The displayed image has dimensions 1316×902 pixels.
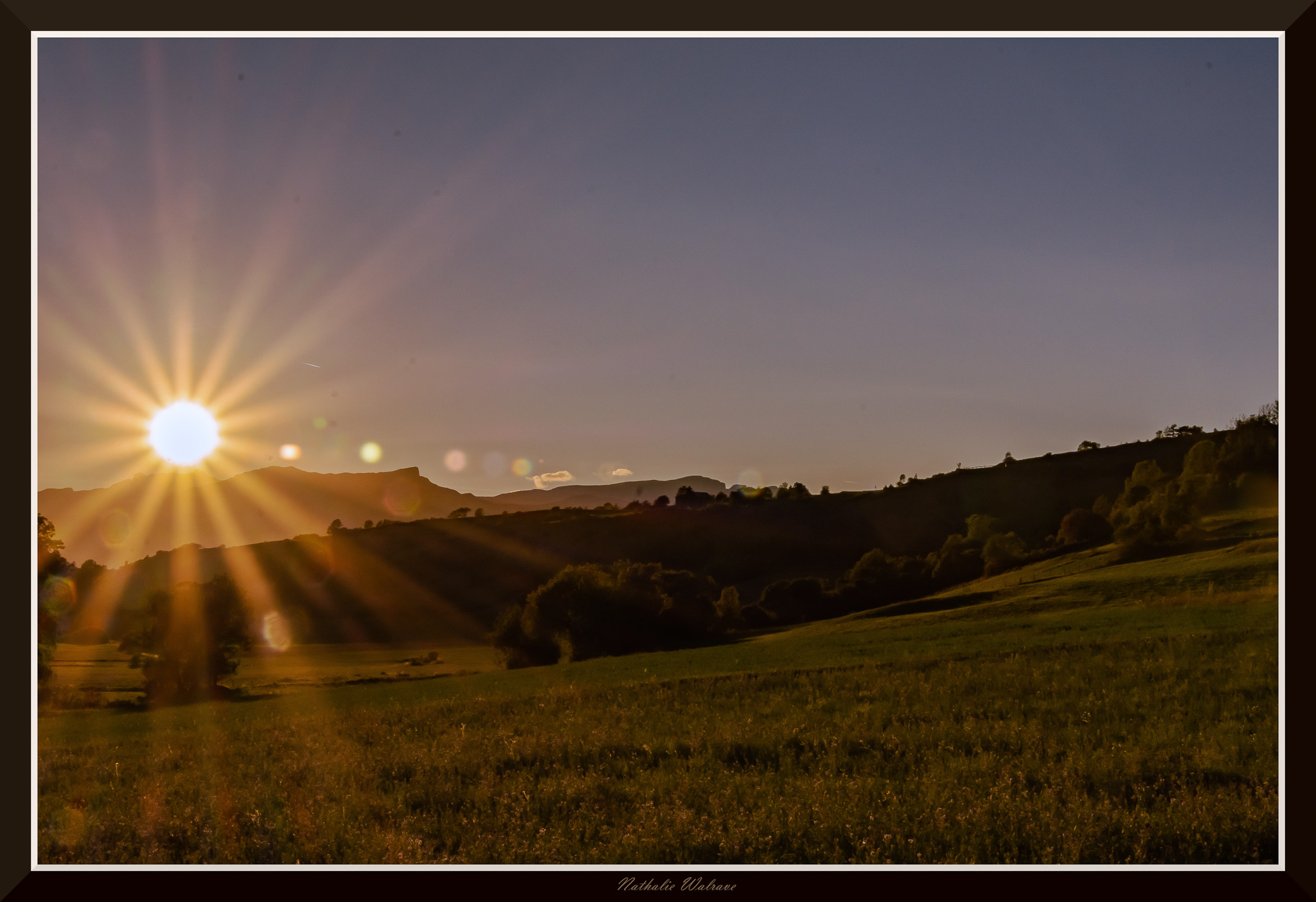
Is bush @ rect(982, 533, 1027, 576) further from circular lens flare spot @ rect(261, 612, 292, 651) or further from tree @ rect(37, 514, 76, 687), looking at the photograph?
tree @ rect(37, 514, 76, 687)

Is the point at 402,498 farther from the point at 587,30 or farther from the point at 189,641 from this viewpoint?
the point at 587,30

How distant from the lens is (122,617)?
5362 cm

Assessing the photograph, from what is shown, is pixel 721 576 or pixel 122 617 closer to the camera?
pixel 122 617

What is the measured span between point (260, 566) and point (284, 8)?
340ft

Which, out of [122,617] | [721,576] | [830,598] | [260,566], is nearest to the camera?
[122,617]

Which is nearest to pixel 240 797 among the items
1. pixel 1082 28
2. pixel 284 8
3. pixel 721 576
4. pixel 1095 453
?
pixel 284 8

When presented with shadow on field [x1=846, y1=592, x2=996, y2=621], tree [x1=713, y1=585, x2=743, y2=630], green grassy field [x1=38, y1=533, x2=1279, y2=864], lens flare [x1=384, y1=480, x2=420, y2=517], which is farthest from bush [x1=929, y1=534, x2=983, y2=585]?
green grassy field [x1=38, y1=533, x2=1279, y2=864]

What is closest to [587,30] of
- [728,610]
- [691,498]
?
[728,610]

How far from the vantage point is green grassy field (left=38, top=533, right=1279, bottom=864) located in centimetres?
745

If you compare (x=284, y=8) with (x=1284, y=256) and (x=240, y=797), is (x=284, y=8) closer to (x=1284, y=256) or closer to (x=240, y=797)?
(x=240, y=797)

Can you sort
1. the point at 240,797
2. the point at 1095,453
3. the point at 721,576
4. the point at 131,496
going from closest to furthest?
1. the point at 240,797
2. the point at 131,496
3. the point at 721,576
4. the point at 1095,453

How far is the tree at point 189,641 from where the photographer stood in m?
53.2

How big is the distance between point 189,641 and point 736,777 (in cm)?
5862
